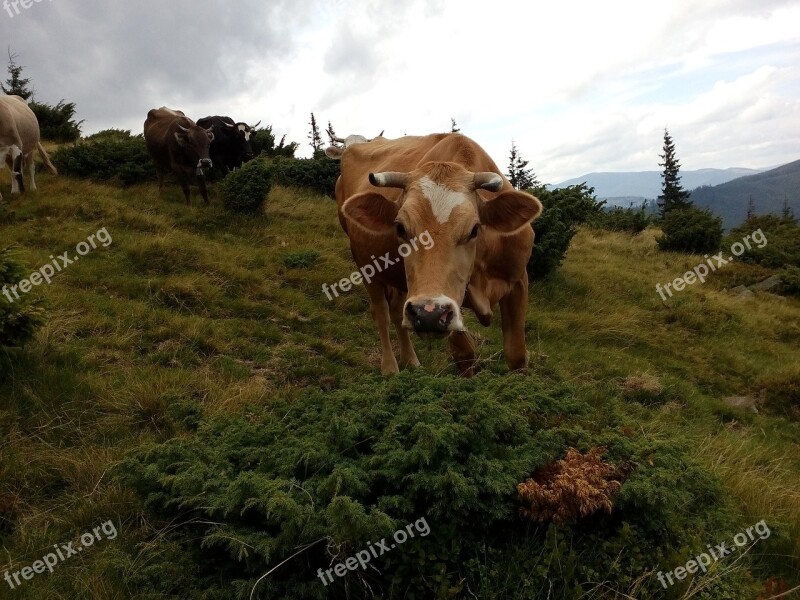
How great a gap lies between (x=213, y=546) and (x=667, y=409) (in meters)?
4.75

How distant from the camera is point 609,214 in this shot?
63.9 ft

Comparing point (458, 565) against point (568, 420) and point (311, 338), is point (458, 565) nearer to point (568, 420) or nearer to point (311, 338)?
point (568, 420)

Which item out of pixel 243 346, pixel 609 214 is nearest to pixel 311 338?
pixel 243 346

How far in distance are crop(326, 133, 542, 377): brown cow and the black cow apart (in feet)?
29.3

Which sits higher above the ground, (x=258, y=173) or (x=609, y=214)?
(x=258, y=173)

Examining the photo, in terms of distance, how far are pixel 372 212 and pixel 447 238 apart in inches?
36.5

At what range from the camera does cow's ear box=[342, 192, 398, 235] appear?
404 cm

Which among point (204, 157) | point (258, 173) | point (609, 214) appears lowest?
point (609, 214)

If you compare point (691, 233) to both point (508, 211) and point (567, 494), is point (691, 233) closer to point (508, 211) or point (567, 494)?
point (508, 211)

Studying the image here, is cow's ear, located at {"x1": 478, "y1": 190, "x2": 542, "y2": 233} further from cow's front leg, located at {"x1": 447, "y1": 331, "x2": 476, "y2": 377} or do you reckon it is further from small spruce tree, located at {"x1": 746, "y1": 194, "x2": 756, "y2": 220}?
small spruce tree, located at {"x1": 746, "y1": 194, "x2": 756, "y2": 220}

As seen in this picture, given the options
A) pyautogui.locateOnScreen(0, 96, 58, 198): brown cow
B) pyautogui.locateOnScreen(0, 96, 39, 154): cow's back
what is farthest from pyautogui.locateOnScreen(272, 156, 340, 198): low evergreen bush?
pyautogui.locateOnScreen(0, 96, 58, 198): brown cow

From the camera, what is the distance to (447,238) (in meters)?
3.45

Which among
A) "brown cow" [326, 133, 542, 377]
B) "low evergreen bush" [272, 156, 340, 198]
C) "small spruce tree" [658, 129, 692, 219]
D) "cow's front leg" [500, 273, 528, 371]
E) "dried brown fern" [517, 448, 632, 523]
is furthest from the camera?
"small spruce tree" [658, 129, 692, 219]

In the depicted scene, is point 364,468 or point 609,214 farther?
point 609,214
